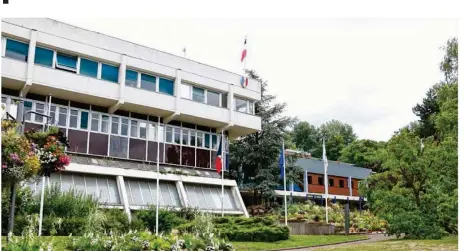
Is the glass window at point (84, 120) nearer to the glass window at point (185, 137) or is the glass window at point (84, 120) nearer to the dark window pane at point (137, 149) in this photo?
the dark window pane at point (137, 149)

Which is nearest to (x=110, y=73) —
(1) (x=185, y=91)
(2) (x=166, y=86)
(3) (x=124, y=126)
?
(3) (x=124, y=126)

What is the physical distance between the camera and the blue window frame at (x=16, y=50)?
14.0 metres

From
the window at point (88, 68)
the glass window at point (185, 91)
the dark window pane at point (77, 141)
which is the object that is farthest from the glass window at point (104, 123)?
the glass window at point (185, 91)

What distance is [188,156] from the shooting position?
18.1 meters

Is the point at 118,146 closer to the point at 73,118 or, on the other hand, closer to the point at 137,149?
the point at 137,149

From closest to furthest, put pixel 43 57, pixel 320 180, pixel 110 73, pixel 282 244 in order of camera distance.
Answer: pixel 282 244, pixel 43 57, pixel 110 73, pixel 320 180

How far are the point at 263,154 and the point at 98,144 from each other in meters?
8.12

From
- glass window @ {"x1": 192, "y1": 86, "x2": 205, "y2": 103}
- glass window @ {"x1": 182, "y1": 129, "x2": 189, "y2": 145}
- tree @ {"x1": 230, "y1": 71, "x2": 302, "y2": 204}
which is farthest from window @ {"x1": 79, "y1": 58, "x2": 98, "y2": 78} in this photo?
tree @ {"x1": 230, "y1": 71, "x2": 302, "y2": 204}

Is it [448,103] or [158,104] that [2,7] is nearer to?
[448,103]

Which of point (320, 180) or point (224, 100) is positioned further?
point (320, 180)

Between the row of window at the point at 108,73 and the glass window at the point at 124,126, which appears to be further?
the glass window at the point at 124,126

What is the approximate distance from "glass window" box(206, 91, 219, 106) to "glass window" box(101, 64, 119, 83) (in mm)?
3695

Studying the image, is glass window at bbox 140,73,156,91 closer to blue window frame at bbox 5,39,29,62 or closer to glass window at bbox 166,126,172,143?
glass window at bbox 166,126,172,143

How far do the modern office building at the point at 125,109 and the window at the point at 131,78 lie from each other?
3 centimetres
